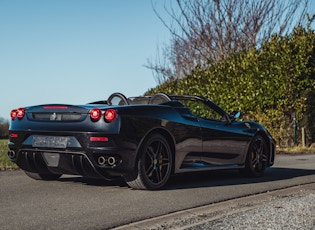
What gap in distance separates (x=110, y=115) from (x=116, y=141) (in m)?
0.31

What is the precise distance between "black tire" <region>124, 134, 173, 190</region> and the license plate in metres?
0.84

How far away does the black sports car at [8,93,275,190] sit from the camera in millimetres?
5805

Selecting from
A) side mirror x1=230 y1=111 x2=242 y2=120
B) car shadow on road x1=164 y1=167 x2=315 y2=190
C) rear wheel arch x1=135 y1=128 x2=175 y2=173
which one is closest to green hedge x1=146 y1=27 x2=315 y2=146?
car shadow on road x1=164 y1=167 x2=315 y2=190

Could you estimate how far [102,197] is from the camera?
5762mm

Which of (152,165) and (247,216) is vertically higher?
(152,165)

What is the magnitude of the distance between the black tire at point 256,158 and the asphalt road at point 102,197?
15cm

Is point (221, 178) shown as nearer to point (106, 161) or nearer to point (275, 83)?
point (106, 161)

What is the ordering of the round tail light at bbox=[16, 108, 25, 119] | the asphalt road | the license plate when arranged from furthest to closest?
the round tail light at bbox=[16, 108, 25, 119]
the license plate
the asphalt road

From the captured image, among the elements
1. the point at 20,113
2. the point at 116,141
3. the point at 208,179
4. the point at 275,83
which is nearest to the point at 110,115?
the point at 116,141

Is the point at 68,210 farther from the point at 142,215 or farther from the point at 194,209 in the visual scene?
the point at 194,209

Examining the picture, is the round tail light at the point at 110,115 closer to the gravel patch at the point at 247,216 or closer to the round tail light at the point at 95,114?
the round tail light at the point at 95,114

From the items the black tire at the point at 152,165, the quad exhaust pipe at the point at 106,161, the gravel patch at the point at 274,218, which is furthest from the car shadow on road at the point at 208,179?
the gravel patch at the point at 274,218

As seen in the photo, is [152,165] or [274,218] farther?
[152,165]

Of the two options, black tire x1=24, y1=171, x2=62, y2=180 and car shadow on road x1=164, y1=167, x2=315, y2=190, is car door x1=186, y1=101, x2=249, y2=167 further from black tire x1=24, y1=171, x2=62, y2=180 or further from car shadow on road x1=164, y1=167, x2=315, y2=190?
black tire x1=24, y1=171, x2=62, y2=180
